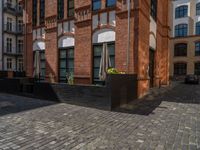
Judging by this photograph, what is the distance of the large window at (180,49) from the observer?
33719 mm

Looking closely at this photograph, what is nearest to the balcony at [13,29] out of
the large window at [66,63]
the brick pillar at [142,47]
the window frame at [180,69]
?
the large window at [66,63]

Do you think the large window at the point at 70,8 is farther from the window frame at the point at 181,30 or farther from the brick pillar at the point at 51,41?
the window frame at the point at 181,30

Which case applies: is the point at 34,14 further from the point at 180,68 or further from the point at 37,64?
the point at 180,68

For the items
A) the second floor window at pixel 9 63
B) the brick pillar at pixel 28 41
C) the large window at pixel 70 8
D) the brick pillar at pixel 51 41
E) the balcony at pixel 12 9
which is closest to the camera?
the large window at pixel 70 8

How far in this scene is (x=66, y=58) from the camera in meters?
13.1

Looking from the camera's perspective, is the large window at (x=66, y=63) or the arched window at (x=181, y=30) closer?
the large window at (x=66, y=63)

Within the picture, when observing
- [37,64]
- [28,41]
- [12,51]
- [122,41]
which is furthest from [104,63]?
[12,51]

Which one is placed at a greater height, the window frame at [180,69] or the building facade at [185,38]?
the building facade at [185,38]

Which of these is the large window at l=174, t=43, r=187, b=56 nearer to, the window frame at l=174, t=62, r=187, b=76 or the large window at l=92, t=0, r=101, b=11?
the window frame at l=174, t=62, r=187, b=76

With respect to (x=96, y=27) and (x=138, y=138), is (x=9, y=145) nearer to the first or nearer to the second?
(x=138, y=138)

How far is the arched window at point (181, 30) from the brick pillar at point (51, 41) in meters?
27.2

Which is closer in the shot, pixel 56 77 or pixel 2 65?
pixel 56 77

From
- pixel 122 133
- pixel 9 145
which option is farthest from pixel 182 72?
pixel 9 145

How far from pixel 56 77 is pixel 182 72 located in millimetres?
27278
